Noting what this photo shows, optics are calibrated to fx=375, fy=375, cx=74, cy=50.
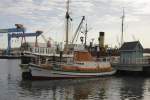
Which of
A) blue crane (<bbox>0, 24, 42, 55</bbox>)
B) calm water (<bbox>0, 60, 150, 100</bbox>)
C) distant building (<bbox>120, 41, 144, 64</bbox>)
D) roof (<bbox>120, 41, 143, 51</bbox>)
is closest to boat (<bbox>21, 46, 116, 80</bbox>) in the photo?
calm water (<bbox>0, 60, 150, 100</bbox>)

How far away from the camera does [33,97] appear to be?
3828 cm

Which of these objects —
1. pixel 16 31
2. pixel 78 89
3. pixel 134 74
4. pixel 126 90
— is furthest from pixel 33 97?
pixel 16 31

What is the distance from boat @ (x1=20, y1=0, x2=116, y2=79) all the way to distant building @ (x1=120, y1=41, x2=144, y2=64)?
4993 millimetres

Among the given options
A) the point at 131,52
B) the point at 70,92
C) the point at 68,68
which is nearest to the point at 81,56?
the point at 68,68

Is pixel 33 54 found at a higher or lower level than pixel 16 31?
lower

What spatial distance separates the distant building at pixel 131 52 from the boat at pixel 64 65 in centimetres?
499

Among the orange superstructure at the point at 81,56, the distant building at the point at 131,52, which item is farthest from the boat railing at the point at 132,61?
the orange superstructure at the point at 81,56

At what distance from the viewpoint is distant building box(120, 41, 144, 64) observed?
6925 centimetres

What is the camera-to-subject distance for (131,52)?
70.2m

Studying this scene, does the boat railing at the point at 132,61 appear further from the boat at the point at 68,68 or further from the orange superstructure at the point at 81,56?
the orange superstructure at the point at 81,56

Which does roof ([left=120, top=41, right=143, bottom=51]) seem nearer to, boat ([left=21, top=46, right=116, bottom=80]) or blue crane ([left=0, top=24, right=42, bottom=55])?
boat ([left=21, top=46, right=116, bottom=80])

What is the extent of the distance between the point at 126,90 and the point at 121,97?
6.37 metres

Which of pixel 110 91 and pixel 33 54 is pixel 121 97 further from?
pixel 33 54

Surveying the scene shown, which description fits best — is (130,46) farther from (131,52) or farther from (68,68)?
(68,68)
